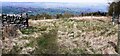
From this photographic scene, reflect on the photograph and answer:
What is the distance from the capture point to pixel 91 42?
428cm

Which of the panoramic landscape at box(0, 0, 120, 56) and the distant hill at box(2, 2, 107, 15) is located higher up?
the distant hill at box(2, 2, 107, 15)

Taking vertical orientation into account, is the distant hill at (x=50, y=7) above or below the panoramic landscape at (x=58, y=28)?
above

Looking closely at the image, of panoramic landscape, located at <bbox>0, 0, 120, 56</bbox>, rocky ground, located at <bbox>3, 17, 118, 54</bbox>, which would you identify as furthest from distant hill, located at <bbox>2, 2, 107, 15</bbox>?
rocky ground, located at <bbox>3, 17, 118, 54</bbox>

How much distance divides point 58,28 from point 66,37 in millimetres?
140

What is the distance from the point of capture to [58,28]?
427 cm

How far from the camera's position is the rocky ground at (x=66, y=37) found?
4.25 m

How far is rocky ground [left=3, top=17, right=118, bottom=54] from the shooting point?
4246mm

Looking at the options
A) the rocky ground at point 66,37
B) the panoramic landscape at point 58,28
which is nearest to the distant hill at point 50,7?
the panoramic landscape at point 58,28

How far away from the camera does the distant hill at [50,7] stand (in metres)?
4.19

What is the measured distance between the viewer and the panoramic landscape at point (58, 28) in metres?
4.21

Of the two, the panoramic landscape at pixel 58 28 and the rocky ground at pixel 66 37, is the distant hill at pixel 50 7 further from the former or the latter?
the rocky ground at pixel 66 37

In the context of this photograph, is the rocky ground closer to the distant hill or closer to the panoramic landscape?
the panoramic landscape

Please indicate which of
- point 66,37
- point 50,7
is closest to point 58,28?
point 66,37

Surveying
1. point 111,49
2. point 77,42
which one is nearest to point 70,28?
point 77,42
